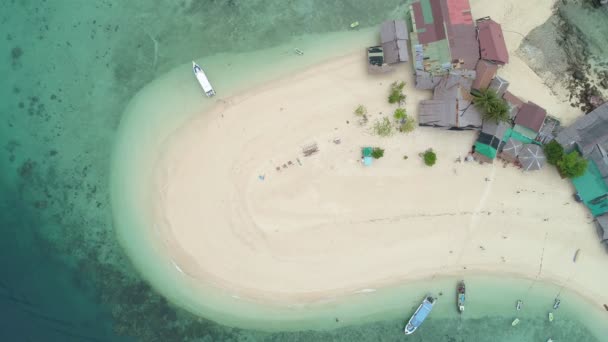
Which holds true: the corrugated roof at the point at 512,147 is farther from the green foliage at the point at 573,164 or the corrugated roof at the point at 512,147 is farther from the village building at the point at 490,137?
the green foliage at the point at 573,164

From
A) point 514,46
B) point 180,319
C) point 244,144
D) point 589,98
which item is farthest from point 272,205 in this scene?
point 589,98

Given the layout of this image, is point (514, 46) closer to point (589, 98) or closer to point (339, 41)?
point (589, 98)

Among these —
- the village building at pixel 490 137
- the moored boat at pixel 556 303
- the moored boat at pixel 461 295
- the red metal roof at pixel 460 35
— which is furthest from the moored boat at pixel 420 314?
the red metal roof at pixel 460 35

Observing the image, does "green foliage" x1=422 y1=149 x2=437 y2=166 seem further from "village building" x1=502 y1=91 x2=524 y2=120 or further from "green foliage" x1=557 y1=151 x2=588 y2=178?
"green foliage" x1=557 y1=151 x2=588 y2=178

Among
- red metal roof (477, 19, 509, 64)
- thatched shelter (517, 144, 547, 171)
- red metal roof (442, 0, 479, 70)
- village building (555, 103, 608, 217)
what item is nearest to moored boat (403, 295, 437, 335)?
thatched shelter (517, 144, 547, 171)

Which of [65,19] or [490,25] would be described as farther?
[65,19]
